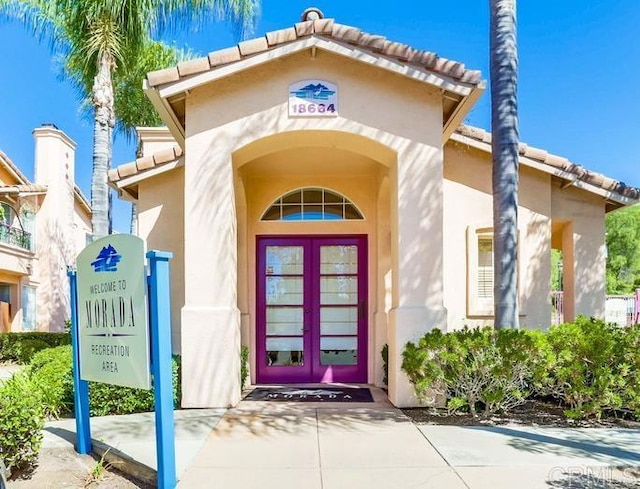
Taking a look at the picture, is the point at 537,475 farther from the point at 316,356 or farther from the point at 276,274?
the point at 276,274

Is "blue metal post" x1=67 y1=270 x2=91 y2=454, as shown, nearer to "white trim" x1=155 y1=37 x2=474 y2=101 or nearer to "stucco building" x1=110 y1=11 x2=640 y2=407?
"stucco building" x1=110 y1=11 x2=640 y2=407

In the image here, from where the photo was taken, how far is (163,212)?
945 centimetres

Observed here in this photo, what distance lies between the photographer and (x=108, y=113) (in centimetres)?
1273

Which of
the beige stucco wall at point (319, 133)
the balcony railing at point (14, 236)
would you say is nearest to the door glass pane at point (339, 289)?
the beige stucco wall at point (319, 133)

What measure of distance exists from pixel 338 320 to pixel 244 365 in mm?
2094

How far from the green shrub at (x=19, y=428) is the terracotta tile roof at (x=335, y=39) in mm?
4577

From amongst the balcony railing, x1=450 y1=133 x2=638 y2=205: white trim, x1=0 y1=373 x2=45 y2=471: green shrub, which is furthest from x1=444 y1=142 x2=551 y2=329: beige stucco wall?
the balcony railing

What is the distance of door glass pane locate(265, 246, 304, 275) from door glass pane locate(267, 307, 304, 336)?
741 millimetres

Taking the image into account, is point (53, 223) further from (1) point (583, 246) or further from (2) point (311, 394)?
(1) point (583, 246)

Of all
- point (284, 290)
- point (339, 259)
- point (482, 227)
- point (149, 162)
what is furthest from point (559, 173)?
point (149, 162)

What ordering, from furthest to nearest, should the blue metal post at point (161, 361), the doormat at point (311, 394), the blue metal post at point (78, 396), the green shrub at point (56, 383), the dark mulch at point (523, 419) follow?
the doormat at point (311, 394)
the green shrub at point (56, 383)
the dark mulch at point (523, 419)
the blue metal post at point (78, 396)
the blue metal post at point (161, 361)

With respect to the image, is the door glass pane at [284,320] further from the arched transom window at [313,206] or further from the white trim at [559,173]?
the white trim at [559,173]

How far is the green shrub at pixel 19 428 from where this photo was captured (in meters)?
4.78

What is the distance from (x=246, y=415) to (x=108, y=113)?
9.11 meters
